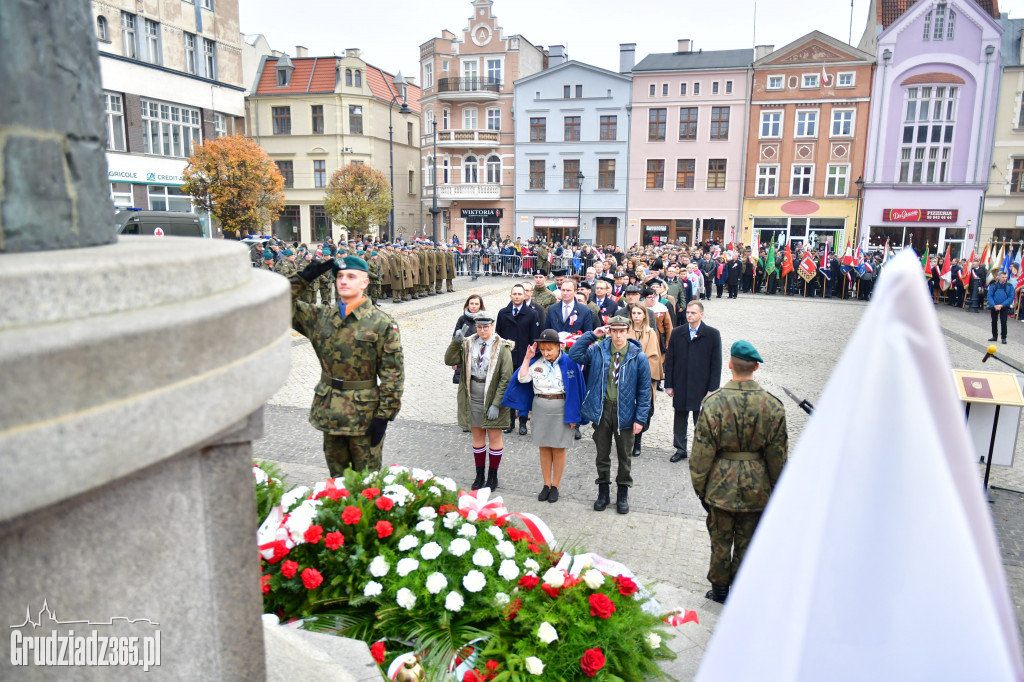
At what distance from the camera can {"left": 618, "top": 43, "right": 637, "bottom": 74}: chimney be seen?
1784 inches

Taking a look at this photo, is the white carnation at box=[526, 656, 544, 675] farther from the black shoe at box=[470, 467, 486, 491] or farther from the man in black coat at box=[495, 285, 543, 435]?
the man in black coat at box=[495, 285, 543, 435]

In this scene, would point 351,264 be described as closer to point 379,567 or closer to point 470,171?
point 379,567

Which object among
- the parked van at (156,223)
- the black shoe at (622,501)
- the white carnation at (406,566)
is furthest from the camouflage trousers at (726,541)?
the parked van at (156,223)

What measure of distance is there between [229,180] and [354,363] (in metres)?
27.1

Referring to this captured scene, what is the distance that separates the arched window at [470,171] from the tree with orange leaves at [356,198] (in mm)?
7905

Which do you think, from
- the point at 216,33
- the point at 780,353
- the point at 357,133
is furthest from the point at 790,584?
the point at 357,133

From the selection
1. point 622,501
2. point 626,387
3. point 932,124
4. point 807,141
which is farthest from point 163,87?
point 932,124

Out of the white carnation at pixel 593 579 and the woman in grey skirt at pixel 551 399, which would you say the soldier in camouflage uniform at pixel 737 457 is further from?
the woman in grey skirt at pixel 551 399

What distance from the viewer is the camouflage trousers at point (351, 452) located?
5492mm

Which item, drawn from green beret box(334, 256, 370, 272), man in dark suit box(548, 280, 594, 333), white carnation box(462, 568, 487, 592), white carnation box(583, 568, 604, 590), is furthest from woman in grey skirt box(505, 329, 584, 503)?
white carnation box(462, 568, 487, 592)

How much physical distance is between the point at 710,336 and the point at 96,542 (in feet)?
24.2

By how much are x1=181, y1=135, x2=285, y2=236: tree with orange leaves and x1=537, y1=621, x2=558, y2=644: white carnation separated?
2911 cm

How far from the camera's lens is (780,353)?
586 inches

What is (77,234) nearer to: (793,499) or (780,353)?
(793,499)
